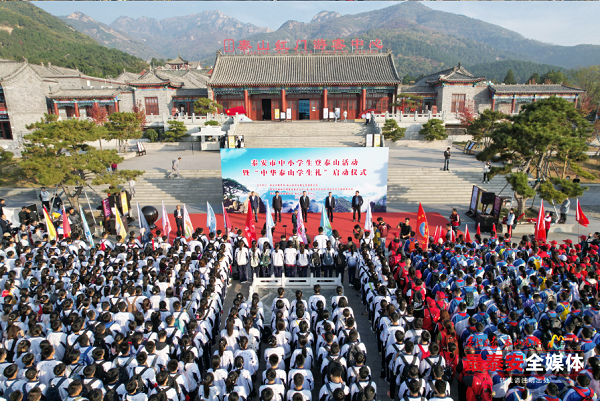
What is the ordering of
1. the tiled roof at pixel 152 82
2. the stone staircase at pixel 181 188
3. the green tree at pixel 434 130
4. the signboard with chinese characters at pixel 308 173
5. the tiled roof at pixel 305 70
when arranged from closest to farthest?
the signboard with chinese characters at pixel 308 173 → the stone staircase at pixel 181 188 → the green tree at pixel 434 130 → the tiled roof at pixel 305 70 → the tiled roof at pixel 152 82

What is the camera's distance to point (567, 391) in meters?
4.11

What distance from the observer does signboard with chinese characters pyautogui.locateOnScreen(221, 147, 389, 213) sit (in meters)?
14.5

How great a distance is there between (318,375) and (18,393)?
4107 mm

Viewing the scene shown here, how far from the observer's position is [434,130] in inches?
1096

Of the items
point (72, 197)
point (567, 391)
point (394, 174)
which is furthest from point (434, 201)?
→ point (72, 197)

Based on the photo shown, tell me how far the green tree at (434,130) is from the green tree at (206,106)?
17.7 meters

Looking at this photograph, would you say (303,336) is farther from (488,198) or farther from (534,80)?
(534,80)

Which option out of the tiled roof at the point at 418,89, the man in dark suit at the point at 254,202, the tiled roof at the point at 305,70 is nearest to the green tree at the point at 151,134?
the tiled roof at the point at 305,70

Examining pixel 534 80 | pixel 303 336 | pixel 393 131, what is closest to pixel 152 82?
pixel 393 131

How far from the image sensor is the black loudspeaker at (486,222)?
43.4 ft

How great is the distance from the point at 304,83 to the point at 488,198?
21.9 meters

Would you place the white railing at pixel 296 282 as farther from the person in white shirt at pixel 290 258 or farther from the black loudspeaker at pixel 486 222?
the black loudspeaker at pixel 486 222

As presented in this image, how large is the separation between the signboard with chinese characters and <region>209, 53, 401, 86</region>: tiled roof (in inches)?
753

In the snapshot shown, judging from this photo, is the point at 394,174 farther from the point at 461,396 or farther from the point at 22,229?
the point at 22,229
